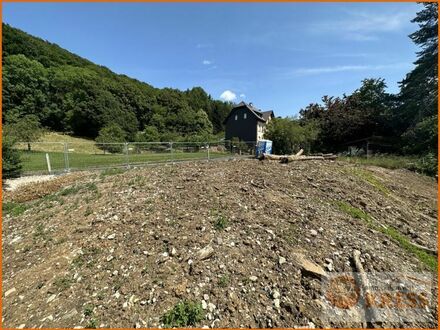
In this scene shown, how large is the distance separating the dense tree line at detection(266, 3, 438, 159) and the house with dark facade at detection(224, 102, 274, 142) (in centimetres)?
917

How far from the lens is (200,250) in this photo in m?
3.81

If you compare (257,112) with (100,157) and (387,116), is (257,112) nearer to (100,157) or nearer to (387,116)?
(387,116)

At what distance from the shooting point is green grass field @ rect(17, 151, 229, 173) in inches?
426

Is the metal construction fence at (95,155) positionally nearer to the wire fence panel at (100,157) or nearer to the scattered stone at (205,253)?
the wire fence panel at (100,157)

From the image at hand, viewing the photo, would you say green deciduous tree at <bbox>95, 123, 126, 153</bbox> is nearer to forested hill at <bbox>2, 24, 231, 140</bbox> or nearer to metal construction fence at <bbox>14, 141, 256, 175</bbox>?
metal construction fence at <bbox>14, 141, 256, 175</bbox>

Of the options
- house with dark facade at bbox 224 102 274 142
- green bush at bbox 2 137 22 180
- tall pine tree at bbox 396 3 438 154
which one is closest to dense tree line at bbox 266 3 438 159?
tall pine tree at bbox 396 3 438 154

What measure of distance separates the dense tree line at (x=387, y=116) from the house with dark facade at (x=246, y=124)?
917 cm

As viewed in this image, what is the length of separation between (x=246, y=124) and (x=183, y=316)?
38865 millimetres

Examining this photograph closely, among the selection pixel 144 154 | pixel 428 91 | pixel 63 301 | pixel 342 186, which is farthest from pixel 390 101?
pixel 63 301

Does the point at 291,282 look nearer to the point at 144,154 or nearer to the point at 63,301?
the point at 63,301

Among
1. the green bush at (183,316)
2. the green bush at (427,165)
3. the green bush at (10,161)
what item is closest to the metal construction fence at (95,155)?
the green bush at (10,161)

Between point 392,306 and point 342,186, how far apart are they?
443 cm

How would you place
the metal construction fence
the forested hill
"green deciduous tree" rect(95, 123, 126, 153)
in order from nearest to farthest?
the metal construction fence < "green deciduous tree" rect(95, 123, 126, 153) < the forested hill

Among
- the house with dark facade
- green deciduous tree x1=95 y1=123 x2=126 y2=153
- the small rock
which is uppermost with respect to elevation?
the house with dark facade
